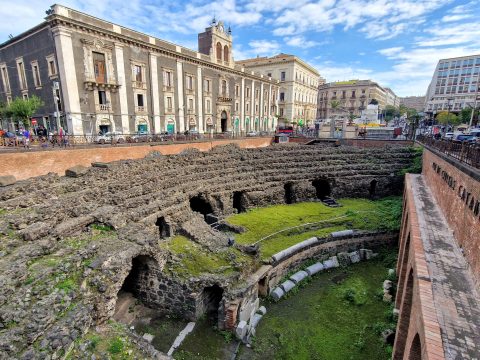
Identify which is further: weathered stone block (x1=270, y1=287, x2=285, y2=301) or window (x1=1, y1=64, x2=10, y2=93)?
window (x1=1, y1=64, x2=10, y2=93)

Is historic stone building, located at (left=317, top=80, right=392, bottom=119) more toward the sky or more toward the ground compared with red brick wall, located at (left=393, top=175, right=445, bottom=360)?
more toward the sky

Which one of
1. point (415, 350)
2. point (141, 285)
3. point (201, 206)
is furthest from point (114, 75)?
point (415, 350)

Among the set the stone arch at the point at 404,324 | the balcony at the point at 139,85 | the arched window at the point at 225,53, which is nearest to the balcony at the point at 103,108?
the balcony at the point at 139,85

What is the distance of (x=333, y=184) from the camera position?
864 inches

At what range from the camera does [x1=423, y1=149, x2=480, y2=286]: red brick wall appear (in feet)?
22.7

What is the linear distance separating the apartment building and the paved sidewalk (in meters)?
83.7

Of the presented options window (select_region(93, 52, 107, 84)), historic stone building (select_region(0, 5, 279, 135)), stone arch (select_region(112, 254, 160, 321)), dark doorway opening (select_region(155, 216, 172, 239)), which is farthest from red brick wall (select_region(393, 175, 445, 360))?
window (select_region(93, 52, 107, 84))

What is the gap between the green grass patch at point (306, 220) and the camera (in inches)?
558

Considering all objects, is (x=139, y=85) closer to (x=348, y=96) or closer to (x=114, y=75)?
(x=114, y=75)

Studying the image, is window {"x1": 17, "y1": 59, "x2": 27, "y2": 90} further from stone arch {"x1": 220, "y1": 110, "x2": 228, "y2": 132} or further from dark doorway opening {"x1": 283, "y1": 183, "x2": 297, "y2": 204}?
dark doorway opening {"x1": 283, "y1": 183, "x2": 297, "y2": 204}

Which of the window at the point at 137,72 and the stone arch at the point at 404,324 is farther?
the window at the point at 137,72

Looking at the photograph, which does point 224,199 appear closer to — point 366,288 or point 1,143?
point 366,288

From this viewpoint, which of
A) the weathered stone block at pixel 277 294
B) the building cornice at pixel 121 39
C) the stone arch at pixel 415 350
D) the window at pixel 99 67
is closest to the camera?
the stone arch at pixel 415 350

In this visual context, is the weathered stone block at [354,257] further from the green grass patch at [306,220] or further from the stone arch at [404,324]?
the stone arch at [404,324]
